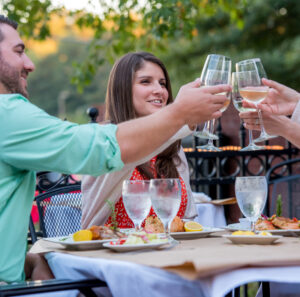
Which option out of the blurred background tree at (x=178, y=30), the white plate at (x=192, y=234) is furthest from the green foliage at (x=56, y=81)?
the white plate at (x=192, y=234)

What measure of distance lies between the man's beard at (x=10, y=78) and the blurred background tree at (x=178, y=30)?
11.1 ft

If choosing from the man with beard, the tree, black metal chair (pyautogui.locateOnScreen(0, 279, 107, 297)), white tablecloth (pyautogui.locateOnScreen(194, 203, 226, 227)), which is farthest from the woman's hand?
the tree

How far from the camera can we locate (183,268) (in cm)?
130

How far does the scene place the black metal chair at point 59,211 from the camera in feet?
8.52

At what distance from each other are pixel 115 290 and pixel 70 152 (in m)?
0.46

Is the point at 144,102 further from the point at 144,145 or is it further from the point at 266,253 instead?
the point at 266,253

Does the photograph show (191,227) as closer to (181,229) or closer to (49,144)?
(181,229)

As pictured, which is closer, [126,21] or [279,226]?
[279,226]

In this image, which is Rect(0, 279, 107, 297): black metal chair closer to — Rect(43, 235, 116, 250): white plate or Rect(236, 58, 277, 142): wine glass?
Rect(43, 235, 116, 250): white plate

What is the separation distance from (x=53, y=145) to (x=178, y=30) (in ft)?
13.9

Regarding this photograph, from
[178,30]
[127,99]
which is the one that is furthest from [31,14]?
[127,99]

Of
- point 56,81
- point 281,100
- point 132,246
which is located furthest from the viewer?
point 56,81

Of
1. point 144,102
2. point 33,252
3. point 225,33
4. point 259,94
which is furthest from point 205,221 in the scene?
point 225,33

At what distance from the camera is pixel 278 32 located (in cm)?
1327
